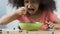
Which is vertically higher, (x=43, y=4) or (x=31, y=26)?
(x=43, y=4)

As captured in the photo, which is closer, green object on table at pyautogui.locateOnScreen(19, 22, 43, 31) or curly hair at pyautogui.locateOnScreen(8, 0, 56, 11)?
green object on table at pyautogui.locateOnScreen(19, 22, 43, 31)

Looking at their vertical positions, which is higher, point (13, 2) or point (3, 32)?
point (13, 2)

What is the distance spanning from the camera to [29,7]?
0.87 m

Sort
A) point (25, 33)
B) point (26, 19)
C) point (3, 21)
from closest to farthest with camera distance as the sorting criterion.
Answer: point (25, 33)
point (3, 21)
point (26, 19)

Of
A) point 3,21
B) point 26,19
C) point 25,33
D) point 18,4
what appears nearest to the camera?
point 25,33

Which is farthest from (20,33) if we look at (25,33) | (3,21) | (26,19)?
(26,19)

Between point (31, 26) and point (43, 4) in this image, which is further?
point (43, 4)

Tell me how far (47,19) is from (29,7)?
292 mm

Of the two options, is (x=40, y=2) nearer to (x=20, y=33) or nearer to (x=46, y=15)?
(x=46, y=15)

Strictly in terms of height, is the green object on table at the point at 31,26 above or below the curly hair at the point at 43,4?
below

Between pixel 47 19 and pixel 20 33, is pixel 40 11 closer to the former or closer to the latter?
pixel 47 19

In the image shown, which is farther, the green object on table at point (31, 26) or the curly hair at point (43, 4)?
the curly hair at point (43, 4)

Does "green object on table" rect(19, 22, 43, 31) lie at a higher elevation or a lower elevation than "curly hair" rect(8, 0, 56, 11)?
lower

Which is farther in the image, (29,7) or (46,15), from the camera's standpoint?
(46,15)
